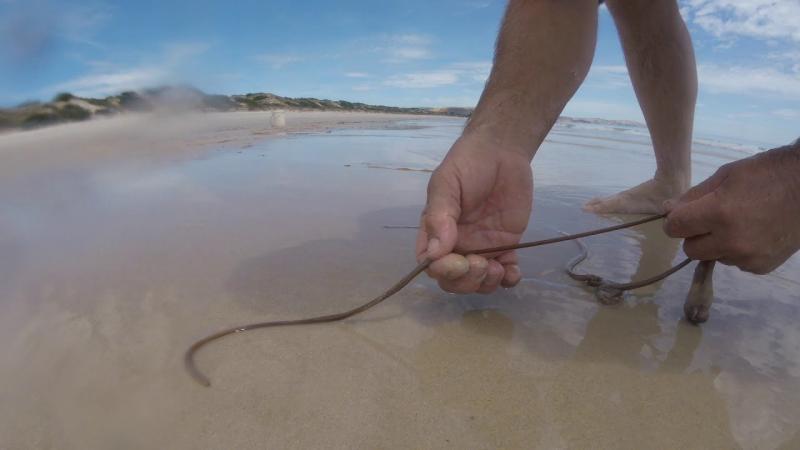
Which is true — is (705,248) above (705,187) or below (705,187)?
below

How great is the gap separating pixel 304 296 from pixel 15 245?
3.71ft

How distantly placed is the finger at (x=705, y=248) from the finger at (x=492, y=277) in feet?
1.50

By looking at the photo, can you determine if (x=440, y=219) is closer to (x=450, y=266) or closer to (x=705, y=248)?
(x=450, y=266)

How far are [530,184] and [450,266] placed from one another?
417mm

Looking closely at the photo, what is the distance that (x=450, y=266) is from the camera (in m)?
1.08

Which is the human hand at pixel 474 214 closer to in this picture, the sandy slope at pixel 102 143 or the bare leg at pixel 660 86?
the bare leg at pixel 660 86

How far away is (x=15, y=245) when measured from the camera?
62.8 inches

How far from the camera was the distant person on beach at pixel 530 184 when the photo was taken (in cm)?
101

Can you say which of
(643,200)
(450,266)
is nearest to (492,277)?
(450,266)

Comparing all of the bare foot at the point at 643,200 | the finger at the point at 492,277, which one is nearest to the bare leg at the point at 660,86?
the bare foot at the point at 643,200

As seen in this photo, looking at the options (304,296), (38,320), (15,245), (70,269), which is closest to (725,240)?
(304,296)

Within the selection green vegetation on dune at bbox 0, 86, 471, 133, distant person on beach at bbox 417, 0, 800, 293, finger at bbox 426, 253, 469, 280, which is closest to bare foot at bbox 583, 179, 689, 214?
distant person on beach at bbox 417, 0, 800, 293

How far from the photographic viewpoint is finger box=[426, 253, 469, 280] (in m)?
1.08

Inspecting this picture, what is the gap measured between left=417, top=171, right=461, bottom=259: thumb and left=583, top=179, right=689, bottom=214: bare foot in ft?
4.98
